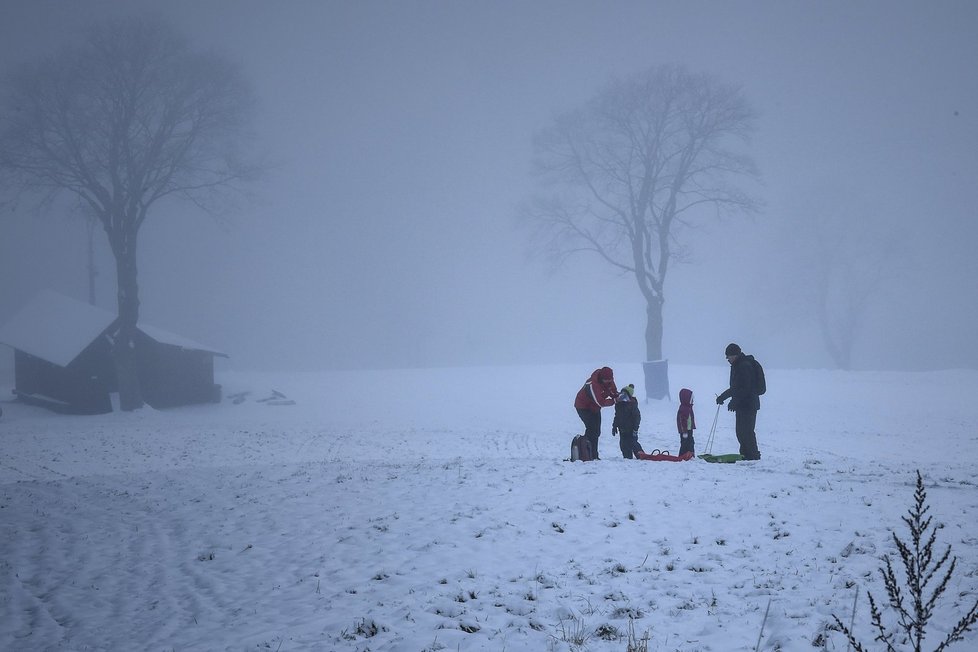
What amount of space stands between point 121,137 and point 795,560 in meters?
32.6

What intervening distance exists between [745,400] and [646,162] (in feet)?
70.2

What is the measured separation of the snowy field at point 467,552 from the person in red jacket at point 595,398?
4.68 ft

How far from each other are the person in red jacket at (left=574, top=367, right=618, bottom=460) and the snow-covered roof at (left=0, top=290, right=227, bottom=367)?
28.5m

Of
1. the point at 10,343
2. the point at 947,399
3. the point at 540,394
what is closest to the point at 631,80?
the point at 540,394

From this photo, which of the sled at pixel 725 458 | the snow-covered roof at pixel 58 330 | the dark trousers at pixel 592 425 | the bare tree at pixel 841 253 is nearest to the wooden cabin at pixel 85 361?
the snow-covered roof at pixel 58 330

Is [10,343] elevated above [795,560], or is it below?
above

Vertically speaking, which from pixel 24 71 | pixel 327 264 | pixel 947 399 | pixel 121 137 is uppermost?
pixel 327 264

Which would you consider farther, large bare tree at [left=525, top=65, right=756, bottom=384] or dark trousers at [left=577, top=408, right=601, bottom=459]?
large bare tree at [left=525, top=65, right=756, bottom=384]

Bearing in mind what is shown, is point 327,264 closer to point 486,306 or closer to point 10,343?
point 486,306

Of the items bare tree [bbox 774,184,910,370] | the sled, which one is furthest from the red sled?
bare tree [bbox 774,184,910,370]

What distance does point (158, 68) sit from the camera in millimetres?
28641

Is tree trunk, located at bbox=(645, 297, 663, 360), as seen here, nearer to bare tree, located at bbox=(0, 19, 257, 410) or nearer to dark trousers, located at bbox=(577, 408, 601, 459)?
dark trousers, located at bbox=(577, 408, 601, 459)

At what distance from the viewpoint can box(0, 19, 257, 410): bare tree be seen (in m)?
27.2

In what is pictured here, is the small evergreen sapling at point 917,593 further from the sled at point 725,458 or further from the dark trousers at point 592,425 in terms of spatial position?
the dark trousers at point 592,425
